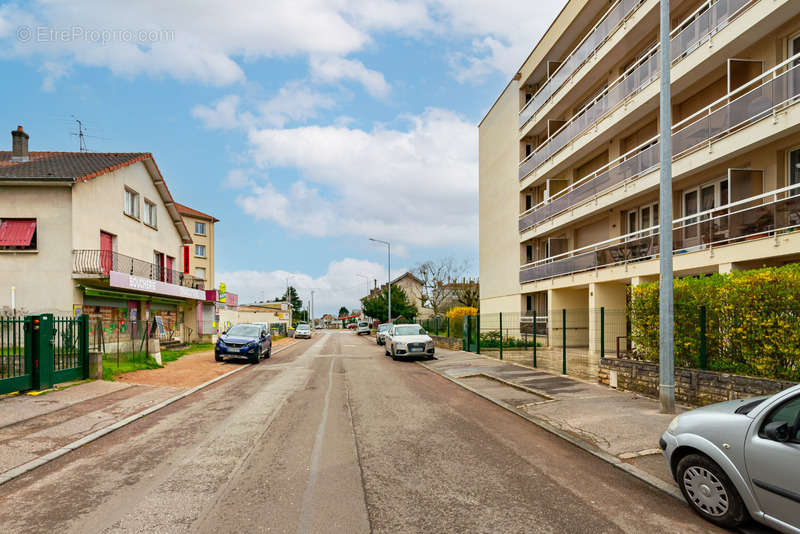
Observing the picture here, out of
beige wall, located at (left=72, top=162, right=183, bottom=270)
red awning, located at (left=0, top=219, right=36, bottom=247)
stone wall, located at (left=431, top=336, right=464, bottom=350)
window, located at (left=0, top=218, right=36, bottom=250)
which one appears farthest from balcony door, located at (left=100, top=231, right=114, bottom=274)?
stone wall, located at (left=431, top=336, right=464, bottom=350)

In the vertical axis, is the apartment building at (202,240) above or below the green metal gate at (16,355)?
above

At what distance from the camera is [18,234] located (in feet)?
62.4

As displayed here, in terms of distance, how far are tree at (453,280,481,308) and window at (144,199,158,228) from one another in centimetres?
2917

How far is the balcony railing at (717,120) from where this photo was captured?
12359mm

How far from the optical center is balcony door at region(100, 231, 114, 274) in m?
20.5

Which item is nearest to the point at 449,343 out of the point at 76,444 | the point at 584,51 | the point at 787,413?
the point at 584,51

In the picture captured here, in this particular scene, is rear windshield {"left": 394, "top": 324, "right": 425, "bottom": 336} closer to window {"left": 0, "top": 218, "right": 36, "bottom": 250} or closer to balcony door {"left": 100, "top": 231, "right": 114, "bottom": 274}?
balcony door {"left": 100, "top": 231, "right": 114, "bottom": 274}

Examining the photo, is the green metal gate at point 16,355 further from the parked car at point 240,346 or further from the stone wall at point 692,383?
the stone wall at point 692,383

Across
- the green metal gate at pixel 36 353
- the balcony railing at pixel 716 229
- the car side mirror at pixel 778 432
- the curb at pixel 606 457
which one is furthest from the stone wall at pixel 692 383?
the green metal gate at pixel 36 353

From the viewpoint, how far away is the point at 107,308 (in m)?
22.3

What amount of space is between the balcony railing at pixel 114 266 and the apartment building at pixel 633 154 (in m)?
19.2

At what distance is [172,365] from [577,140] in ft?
64.5

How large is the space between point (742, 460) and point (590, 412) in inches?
192

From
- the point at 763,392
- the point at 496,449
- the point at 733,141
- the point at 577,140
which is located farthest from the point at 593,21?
the point at 496,449
